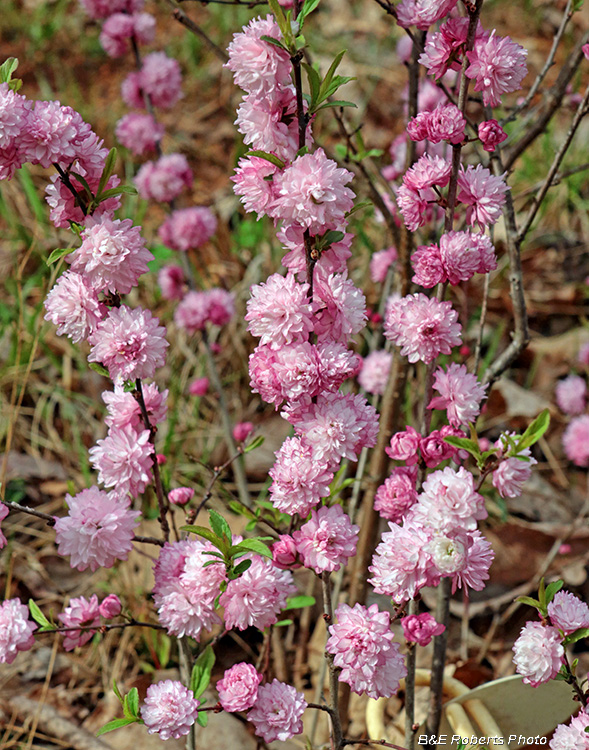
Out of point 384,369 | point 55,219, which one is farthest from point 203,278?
point 55,219

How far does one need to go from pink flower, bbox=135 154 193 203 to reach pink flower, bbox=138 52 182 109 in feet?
0.69

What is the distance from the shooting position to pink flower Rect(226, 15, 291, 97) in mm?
832

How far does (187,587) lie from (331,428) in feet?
1.04

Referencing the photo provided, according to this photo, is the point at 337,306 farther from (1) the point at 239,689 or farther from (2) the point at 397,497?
(1) the point at 239,689

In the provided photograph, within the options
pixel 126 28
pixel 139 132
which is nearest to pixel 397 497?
pixel 139 132

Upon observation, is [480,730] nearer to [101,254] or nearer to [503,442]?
[503,442]

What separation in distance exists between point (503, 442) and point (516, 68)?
509 mm

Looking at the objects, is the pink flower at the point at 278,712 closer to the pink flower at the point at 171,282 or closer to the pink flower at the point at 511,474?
the pink flower at the point at 511,474

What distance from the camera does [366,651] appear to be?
882 millimetres

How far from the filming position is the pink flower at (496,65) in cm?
92

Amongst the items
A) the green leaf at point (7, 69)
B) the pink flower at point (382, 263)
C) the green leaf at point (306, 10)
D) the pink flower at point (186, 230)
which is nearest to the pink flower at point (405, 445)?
the green leaf at point (306, 10)

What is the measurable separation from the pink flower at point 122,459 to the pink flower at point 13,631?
0.22 metres

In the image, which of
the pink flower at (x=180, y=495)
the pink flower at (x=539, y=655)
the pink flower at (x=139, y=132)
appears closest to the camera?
the pink flower at (x=539, y=655)

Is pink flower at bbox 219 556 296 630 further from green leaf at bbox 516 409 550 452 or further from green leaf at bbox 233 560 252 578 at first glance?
green leaf at bbox 516 409 550 452
